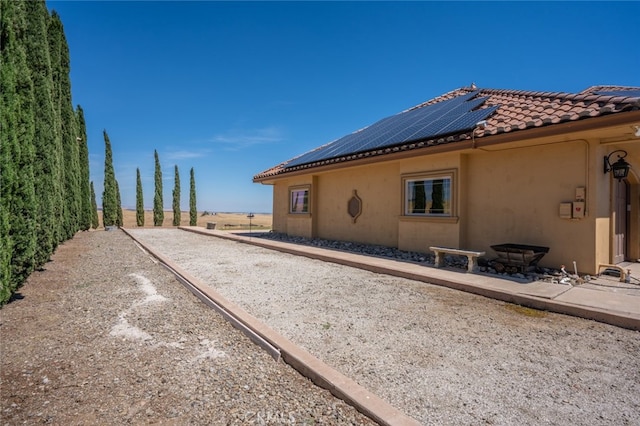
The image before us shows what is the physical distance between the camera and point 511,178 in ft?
24.6

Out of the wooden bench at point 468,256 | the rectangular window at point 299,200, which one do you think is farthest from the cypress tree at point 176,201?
the wooden bench at point 468,256

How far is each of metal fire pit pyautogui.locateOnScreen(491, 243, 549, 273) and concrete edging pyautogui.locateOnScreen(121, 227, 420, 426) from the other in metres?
5.31

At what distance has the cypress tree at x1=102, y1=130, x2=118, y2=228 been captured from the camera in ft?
87.6

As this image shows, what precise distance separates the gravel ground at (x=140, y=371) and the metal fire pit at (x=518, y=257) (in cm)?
554

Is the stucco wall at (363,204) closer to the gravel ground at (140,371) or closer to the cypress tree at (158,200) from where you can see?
the gravel ground at (140,371)

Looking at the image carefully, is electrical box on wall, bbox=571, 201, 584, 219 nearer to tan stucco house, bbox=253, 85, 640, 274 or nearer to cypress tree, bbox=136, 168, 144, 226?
tan stucco house, bbox=253, 85, 640, 274

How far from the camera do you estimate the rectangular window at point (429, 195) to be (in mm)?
8547

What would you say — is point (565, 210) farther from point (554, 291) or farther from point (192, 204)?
point (192, 204)

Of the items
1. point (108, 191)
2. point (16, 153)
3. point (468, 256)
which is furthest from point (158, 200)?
point (468, 256)

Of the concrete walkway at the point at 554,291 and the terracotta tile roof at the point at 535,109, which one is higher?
the terracotta tile roof at the point at 535,109

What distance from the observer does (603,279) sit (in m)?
6.22

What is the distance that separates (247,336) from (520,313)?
3883mm

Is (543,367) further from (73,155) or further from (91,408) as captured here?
(73,155)

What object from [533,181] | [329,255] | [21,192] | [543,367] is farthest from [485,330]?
[21,192]
